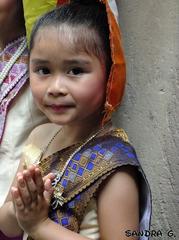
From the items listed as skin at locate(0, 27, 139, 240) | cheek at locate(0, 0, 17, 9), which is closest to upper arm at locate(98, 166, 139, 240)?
skin at locate(0, 27, 139, 240)

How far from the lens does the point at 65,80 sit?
1374mm

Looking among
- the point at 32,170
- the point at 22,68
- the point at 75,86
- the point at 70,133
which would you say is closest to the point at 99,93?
the point at 75,86

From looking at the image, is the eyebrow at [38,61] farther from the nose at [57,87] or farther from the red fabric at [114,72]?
the red fabric at [114,72]

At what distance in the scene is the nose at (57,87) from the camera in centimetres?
136

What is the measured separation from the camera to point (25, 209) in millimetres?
1308

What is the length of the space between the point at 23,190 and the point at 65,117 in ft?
0.84

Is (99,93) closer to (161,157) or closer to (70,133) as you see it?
(70,133)

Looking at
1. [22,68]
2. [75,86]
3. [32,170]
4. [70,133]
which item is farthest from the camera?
[22,68]

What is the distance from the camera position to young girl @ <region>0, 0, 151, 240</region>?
133cm

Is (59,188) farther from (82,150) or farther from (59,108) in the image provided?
(59,108)

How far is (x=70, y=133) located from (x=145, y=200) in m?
0.32

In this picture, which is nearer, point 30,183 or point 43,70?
point 30,183

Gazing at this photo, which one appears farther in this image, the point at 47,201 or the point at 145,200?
the point at 145,200

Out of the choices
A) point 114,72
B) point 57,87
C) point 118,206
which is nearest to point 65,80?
point 57,87
